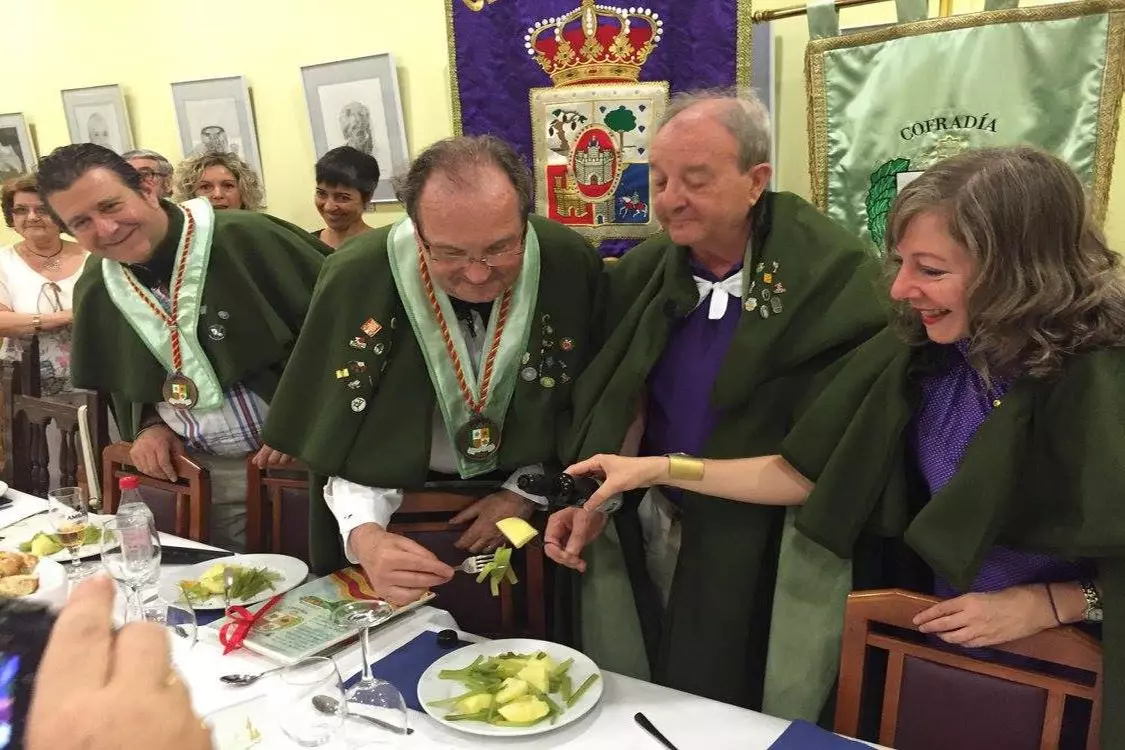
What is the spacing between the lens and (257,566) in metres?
1.93

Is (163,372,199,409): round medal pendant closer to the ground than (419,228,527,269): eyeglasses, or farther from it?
closer to the ground

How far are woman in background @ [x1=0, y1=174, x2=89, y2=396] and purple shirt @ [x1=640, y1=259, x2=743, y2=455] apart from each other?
3.26 m

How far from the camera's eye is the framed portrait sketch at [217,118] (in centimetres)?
397

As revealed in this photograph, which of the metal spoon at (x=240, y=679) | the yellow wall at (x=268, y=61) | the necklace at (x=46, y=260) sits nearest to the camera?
the metal spoon at (x=240, y=679)

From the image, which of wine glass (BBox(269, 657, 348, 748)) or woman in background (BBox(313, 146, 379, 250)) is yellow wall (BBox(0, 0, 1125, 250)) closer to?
woman in background (BBox(313, 146, 379, 250))

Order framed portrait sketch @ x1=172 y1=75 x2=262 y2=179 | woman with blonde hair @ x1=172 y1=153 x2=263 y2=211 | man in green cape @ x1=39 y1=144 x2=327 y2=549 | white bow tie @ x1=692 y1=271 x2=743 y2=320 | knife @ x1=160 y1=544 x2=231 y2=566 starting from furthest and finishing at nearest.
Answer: framed portrait sketch @ x1=172 y1=75 x2=262 y2=179
woman with blonde hair @ x1=172 y1=153 x2=263 y2=211
man in green cape @ x1=39 y1=144 x2=327 y2=549
knife @ x1=160 y1=544 x2=231 y2=566
white bow tie @ x1=692 y1=271 x2=743 y2=320

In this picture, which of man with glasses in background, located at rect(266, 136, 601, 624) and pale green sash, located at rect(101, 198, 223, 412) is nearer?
man with glasses in background, located at rect(266, 136, 601, 624)

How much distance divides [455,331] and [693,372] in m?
0.53

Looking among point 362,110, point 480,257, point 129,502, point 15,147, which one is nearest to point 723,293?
point 480,257

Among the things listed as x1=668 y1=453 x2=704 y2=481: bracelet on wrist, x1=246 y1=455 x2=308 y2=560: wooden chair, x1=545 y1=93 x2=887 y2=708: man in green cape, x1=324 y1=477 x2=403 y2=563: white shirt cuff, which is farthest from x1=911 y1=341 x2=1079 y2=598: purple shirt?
x1=246 y1=455 x2=308 y2=560: wooden chair

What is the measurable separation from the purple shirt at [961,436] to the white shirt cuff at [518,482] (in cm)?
84

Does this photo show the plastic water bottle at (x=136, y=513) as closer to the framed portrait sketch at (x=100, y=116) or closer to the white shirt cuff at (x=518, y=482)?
the white shirt cuff at (x=518, y=482)

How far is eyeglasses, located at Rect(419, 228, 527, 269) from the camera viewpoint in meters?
1.75

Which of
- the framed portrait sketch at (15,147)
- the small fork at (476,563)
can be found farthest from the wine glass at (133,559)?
the framed portrait sketch at (15,147)
